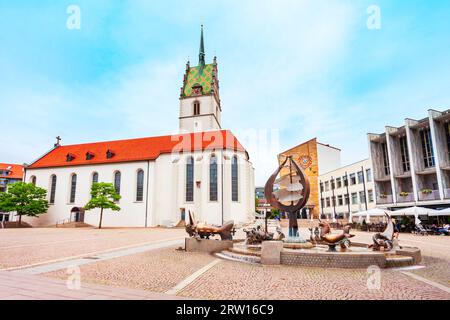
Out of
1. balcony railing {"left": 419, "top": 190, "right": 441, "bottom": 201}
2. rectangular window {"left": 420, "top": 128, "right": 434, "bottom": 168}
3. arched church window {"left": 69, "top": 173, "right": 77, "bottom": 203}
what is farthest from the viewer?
arched church window {"left": 69, "top": 173, "right": 77, "bottom": 203}

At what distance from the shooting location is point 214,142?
1569 inches

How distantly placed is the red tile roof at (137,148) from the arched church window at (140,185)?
2.19 metres

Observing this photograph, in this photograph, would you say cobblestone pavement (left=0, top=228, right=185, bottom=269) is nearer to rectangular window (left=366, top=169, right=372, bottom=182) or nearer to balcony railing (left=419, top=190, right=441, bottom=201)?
balcony railing (left=419, top=190, right=441, bottom=201)

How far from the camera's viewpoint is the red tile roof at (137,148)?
4038 centimetres

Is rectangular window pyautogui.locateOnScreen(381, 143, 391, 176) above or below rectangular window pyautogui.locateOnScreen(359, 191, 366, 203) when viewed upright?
above

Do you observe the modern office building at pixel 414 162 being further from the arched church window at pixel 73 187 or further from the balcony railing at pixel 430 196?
the arched church window at pixel 73 187

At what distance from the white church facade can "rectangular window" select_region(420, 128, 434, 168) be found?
21532 mm

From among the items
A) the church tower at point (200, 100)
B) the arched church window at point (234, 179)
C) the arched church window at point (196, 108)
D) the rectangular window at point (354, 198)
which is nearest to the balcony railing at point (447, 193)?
the rectangular window at point (354, 198)

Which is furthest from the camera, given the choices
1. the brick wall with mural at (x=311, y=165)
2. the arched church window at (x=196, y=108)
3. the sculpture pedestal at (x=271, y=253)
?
the brick wall with mural at (x=311, y=165)

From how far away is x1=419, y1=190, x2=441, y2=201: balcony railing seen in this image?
98.5 ft

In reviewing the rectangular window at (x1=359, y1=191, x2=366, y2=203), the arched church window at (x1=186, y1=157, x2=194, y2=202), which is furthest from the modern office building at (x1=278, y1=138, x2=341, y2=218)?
the arched church window at (x1=186, y1=157, x2=194, y2=202)

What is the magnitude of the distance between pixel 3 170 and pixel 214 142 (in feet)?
221
